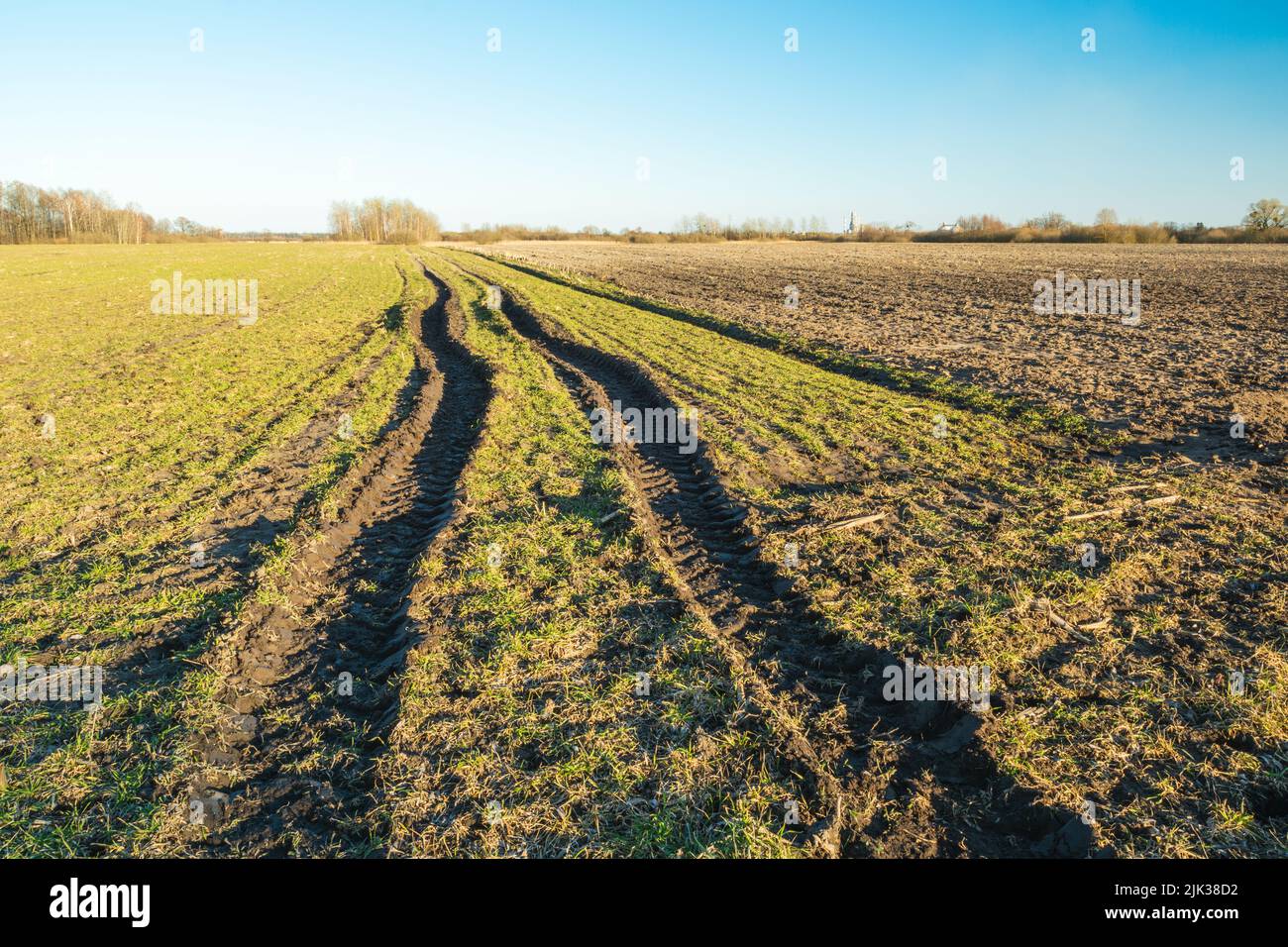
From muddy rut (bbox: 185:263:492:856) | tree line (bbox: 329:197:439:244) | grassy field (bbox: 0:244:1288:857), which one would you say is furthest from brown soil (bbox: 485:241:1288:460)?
tree line (bbox: 329:197:439:244)

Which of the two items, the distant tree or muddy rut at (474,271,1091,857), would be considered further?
the distant tree

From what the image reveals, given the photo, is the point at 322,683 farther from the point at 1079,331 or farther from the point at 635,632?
the point at 1079,331

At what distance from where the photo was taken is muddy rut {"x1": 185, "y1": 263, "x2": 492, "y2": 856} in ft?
11.7

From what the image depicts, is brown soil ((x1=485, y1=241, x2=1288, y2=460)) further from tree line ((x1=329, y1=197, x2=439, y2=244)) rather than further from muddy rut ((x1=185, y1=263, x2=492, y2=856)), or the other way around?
tree line ((x1=329, y1=197, x2=439, y2=244))

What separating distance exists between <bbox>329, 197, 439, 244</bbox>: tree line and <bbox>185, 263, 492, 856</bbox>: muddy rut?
14524 centimetres

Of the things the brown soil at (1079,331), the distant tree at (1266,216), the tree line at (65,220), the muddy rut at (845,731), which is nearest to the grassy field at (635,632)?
the muddy rut at (845,731)

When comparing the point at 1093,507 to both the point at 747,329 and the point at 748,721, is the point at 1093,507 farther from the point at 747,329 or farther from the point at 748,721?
the point at 747,329

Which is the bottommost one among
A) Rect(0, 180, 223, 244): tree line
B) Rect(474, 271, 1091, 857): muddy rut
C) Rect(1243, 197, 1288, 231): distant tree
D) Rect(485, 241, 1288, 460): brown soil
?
Rect(474, 271, 1091, 857): muddy rut

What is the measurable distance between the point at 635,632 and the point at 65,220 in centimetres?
15269

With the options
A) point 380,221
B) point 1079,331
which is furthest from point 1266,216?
point 380,221

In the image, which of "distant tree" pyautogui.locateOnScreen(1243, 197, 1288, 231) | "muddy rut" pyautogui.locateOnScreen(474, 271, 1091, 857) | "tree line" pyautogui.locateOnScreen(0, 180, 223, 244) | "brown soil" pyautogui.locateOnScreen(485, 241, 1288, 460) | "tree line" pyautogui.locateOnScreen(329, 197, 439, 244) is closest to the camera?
"muddy rut" pyautogui.locateOnScreen(474, 271, 1091, 857)

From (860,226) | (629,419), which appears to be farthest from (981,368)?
(860,226)

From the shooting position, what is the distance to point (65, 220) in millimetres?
112312
